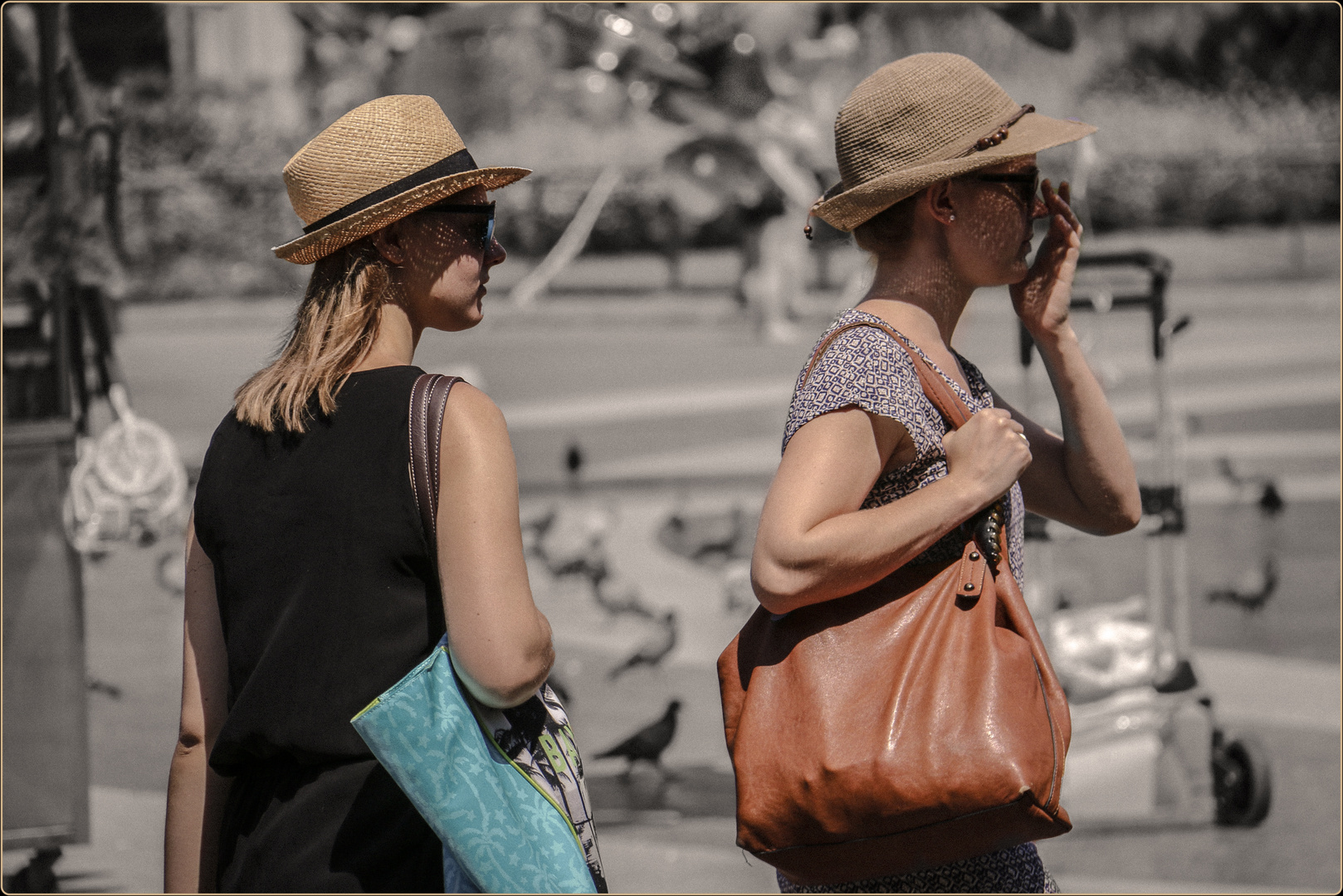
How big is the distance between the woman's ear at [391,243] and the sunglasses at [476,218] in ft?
0.15

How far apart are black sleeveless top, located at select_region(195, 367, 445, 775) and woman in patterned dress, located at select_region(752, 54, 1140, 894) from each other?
1.55 ft

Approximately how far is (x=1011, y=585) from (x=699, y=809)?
3.02 m

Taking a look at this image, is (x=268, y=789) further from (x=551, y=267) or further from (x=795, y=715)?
(x=551, y=267)

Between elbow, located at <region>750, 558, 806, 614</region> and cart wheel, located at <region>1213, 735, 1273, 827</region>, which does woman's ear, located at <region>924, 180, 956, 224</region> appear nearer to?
elbow, located at <region>750, 558, 806, 614</region>

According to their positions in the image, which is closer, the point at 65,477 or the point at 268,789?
the point at 268,789

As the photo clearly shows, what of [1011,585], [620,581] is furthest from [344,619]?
[620,581]

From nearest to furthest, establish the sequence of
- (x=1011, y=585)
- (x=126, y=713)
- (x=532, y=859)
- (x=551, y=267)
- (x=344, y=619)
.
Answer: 1. (x=532, y=859)
2. (x=344, y=619)
3. (x=1011, y=585)
4. (x=126, y=713)
5. (x=551, y=267)

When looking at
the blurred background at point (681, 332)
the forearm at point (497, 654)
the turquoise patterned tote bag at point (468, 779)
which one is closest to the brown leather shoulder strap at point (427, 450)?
the turquoise patterned tote bag at point (468, 779)

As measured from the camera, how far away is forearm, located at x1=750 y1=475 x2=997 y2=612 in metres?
1.73

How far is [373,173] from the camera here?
1787 mm

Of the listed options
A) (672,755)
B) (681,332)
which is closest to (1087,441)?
(672,755)

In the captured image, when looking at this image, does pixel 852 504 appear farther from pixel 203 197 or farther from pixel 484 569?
pixel 203 197

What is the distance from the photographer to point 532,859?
154cm

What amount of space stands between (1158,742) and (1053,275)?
2896mm
